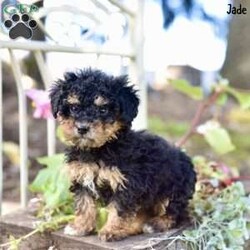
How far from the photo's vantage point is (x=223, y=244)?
265 cm

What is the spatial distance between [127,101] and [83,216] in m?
0.55

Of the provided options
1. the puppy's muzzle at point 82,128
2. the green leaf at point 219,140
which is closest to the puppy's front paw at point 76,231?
the puppy's muzzle at point 82,128

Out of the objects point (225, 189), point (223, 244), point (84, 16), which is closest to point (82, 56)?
point (84, 16)

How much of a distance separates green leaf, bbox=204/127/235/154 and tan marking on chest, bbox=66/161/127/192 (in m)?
1.30

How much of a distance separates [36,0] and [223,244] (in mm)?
1364

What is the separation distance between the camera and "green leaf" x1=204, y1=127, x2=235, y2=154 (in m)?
3.49

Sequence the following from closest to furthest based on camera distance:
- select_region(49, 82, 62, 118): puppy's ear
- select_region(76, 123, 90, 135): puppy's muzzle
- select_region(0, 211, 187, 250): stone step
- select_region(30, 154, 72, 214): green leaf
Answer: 1. select_region(76, 123, 90, 135): puppy's muzzle
2. select_region(49, 82, 62, 118): puppy's ear
3. select_region(0, 211, 187, 250): stone step
4. select_region(30, 154, 72, 214): green leaf

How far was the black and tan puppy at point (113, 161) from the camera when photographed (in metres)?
2.22

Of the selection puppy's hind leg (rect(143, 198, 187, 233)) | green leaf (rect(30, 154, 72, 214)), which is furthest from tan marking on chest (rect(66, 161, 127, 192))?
green leaf (rect(30, 154, 72, 214))

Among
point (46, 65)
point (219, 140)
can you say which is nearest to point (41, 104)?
point (46, 65)

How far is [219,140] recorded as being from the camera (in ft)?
11.6

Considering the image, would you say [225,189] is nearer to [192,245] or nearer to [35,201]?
[192,245]

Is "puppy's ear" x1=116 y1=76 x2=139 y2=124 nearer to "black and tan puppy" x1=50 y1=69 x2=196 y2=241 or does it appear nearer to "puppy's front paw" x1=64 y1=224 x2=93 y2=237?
"black and tan puppy" x1=50 y1=69 x2=196 y2=241

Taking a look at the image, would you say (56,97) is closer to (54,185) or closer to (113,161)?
(113,161)
